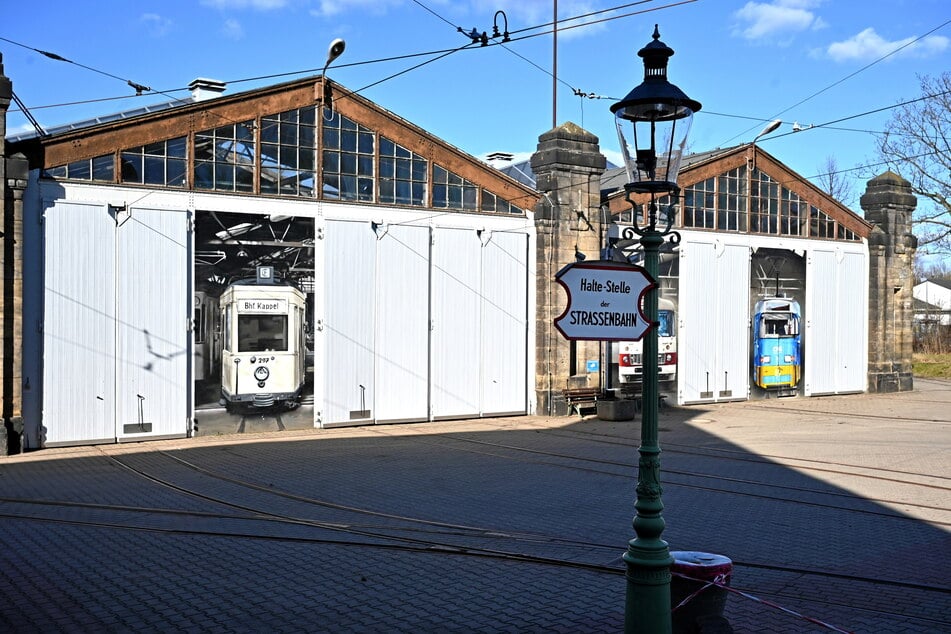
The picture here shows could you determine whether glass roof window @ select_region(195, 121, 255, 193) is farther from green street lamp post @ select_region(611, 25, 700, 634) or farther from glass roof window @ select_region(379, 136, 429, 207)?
green street lamp post @ select_region(611, 25, 700, 634)

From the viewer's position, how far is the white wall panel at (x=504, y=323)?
22422 mm

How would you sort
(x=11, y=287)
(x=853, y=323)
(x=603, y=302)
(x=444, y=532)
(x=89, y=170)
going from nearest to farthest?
(x=603, y=302) < (x=444, y=532) < (x=11, y=287) < (x=89, y=170) < (x=853, y=323)

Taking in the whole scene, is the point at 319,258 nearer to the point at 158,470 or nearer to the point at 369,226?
the point at 369,226

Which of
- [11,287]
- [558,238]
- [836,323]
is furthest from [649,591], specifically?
[836,323]

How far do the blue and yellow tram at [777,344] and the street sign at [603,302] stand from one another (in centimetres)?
2301

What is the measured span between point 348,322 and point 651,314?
14.9 m

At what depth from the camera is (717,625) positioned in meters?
6.39

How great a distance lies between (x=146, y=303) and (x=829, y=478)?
13.2 m

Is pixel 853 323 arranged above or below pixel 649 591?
above

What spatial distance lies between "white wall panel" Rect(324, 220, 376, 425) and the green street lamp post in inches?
570

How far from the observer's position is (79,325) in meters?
17.4

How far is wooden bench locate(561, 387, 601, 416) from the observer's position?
23.1 metres

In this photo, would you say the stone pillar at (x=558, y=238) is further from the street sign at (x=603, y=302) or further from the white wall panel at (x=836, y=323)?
the street sign at (x=603, y=302)

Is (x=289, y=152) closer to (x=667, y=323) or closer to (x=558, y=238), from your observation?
(x=558, y=238)
